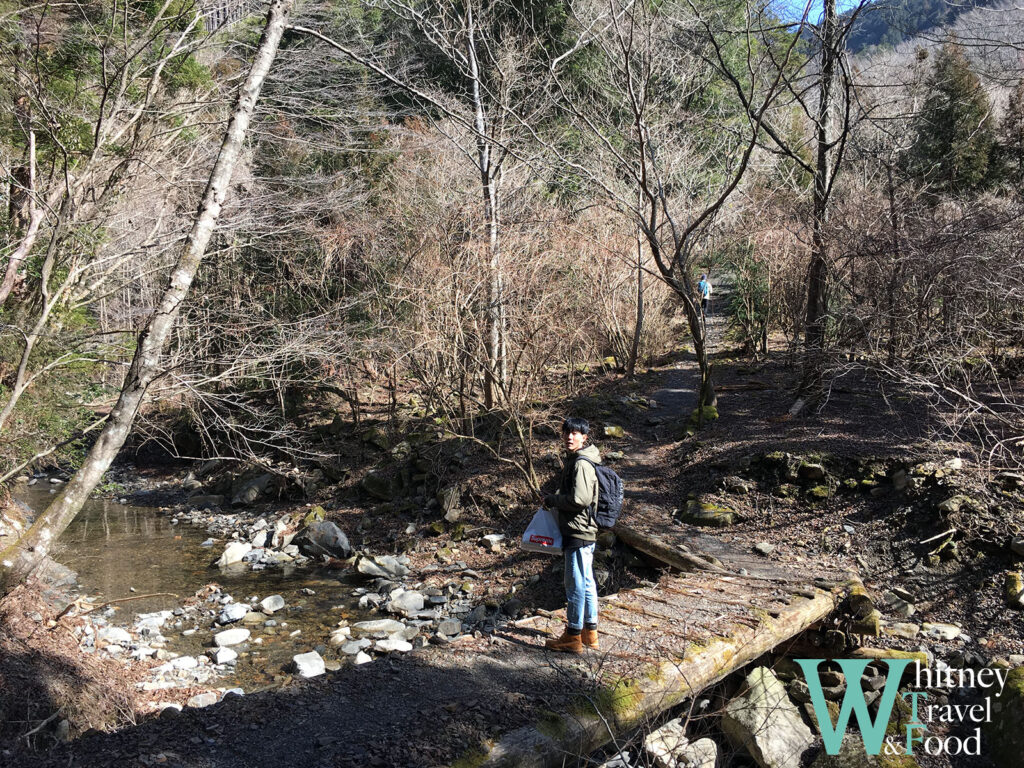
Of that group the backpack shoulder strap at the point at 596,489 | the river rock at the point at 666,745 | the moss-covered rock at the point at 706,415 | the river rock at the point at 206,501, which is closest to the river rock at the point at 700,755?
the river rock at the point at 666,745

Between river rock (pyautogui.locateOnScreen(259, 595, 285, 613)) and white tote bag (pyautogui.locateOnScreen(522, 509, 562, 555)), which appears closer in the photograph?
white tote bag (pyautogui.locateOnScreen(522, 509, 562, 555))

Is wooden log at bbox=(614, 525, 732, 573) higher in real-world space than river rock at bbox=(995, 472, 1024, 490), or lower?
lower

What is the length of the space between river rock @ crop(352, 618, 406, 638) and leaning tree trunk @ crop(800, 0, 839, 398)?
611cm

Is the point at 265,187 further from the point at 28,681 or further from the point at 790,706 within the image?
the point at 790,706

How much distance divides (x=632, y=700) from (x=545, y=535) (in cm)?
117

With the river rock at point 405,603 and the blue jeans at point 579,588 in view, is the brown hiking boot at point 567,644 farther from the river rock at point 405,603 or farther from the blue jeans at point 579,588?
the river rock at point 405,603

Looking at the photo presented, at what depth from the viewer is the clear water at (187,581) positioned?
7805 mm

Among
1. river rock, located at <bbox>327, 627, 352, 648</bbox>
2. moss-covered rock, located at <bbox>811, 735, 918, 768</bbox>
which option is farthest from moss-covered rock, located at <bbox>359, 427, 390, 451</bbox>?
moss-covered rock, located at <bbox>811, 735, 918, 768</bbox>

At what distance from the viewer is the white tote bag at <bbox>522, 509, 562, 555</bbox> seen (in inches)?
198

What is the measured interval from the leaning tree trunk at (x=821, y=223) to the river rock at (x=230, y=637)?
298 inches

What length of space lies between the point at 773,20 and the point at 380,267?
24.2ft

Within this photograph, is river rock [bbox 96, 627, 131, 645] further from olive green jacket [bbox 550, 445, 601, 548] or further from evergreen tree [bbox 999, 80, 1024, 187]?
evergreen tree [bbox 999, 80, 1024, 187]

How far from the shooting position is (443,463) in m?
11.8

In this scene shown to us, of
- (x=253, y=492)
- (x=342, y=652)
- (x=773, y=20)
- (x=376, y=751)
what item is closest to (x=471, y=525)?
(x=342, y=652)
